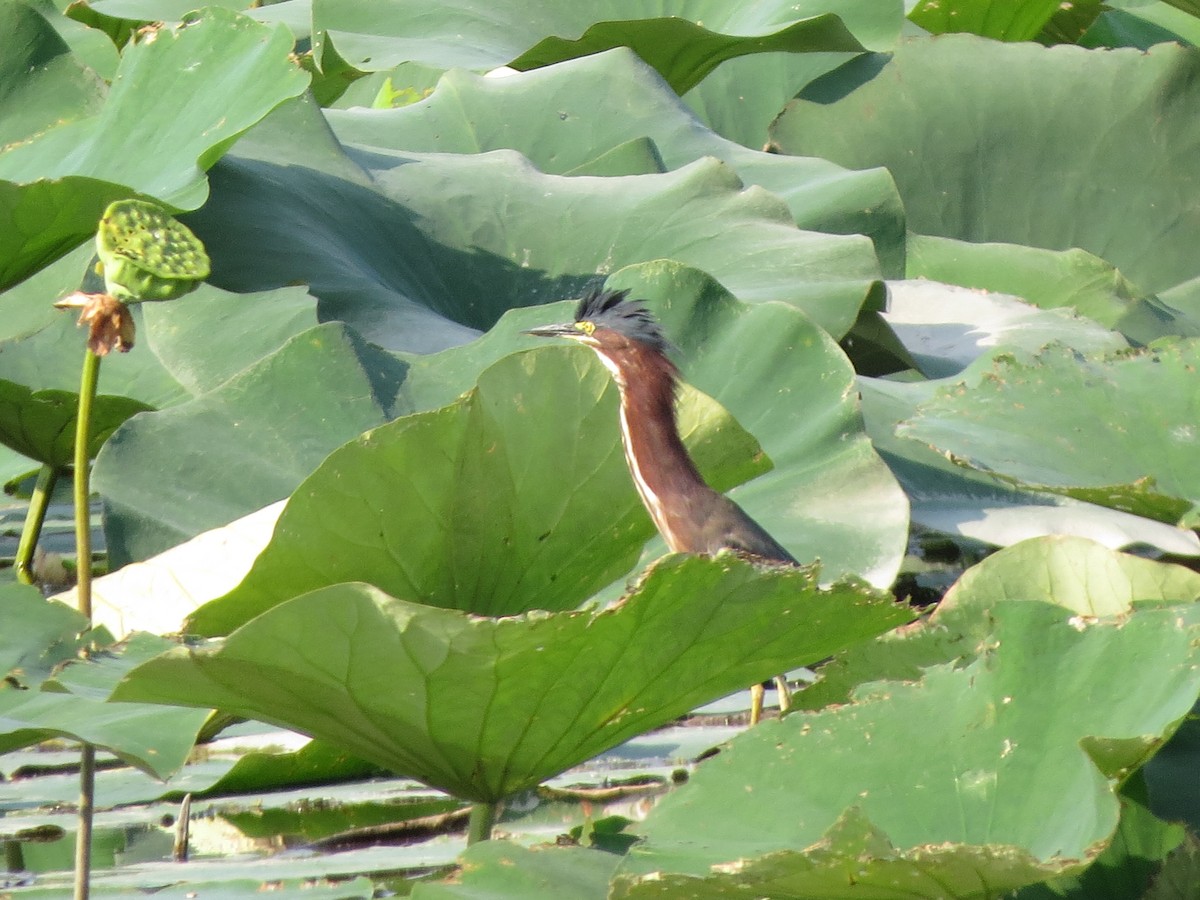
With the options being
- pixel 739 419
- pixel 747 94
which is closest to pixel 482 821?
pixel 739 419

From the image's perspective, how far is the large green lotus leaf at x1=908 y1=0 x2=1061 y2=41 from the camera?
561 cm

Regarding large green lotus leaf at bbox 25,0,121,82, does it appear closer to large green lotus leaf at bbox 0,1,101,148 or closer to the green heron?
large green lotus leaf at bbox 0,1,101,148

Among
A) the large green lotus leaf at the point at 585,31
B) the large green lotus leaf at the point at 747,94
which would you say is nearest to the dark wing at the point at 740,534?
the large green lotus leaf at the point at 585,31

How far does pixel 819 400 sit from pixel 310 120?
1.37 meters

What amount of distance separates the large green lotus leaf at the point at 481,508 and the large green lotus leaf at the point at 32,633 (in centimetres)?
15

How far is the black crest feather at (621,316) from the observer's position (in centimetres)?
329

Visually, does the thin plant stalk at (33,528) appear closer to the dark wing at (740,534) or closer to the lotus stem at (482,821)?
the dark wing at (740,534)

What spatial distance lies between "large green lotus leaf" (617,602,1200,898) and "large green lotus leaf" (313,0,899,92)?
2868 millimetres

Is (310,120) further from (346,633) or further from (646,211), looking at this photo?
(346,633)

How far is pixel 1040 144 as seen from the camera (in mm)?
4777

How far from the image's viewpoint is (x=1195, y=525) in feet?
8.32

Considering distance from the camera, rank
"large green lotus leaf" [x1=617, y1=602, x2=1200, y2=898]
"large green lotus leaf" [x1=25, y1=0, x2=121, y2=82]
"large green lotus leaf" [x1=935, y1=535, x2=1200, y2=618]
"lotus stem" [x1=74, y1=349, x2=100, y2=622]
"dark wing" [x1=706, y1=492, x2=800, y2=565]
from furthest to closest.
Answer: "large green lotus leaf" [x1=25, y1=0, x2=121, y2=82]
"dark wing" [x1=706, y1=492, x2=800, y2=565]
"large green lotus leaf" [x1=935, y1=535, x2=1200, y2=618]
"lotus stem" [x1=74, y1=349, x2=100, y2=622]
"large green lotus leaf" [x1=617, y1=602, x2=1200, y2=898]

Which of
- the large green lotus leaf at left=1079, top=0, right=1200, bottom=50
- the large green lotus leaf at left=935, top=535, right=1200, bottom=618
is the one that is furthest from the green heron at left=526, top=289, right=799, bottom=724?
the large green lotus leaf at left=1079, top=0, right=1200, bottom=50

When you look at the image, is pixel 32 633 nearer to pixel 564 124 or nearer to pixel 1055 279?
pixel 564 124
